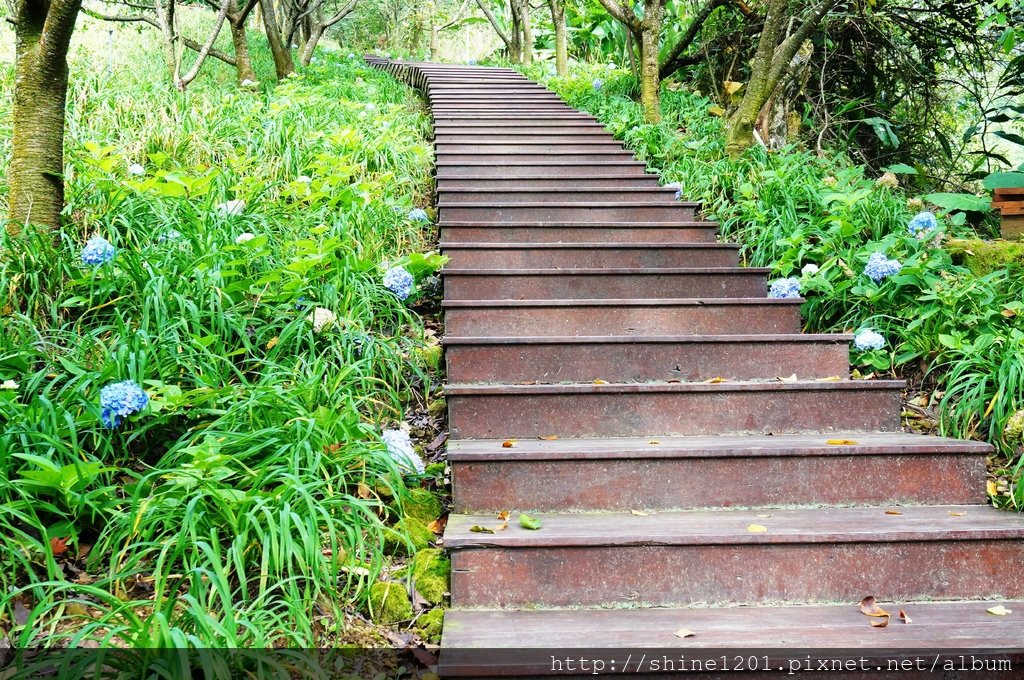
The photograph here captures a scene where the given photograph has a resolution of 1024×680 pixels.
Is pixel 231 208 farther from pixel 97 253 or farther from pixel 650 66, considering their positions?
pixel 650 66

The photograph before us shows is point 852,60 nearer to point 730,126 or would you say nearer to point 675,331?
point 730,126

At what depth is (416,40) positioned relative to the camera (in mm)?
15273

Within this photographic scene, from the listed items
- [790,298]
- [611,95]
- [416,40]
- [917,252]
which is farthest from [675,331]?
[416,40]

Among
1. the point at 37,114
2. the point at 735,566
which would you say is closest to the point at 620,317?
the point at 735,566

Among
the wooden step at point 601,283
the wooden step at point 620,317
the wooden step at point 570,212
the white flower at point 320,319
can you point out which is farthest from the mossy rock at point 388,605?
the wooden step at point 570,212

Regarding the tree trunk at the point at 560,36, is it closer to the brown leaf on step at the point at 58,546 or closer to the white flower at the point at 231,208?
the white flower at the point at 231,208

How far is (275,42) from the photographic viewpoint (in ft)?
25.5

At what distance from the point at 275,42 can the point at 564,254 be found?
5.45m

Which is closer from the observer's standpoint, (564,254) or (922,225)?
(922,225)

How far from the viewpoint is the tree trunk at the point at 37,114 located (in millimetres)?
2732

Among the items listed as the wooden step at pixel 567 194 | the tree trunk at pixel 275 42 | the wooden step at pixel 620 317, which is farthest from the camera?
the tree trunk at pixel 275 42

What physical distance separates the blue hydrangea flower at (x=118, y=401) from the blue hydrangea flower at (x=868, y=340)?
2510mm

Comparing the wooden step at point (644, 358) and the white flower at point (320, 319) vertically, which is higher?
the white flower at point (320, 319)

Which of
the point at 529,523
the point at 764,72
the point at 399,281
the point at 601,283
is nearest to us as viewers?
the point at 529,523
